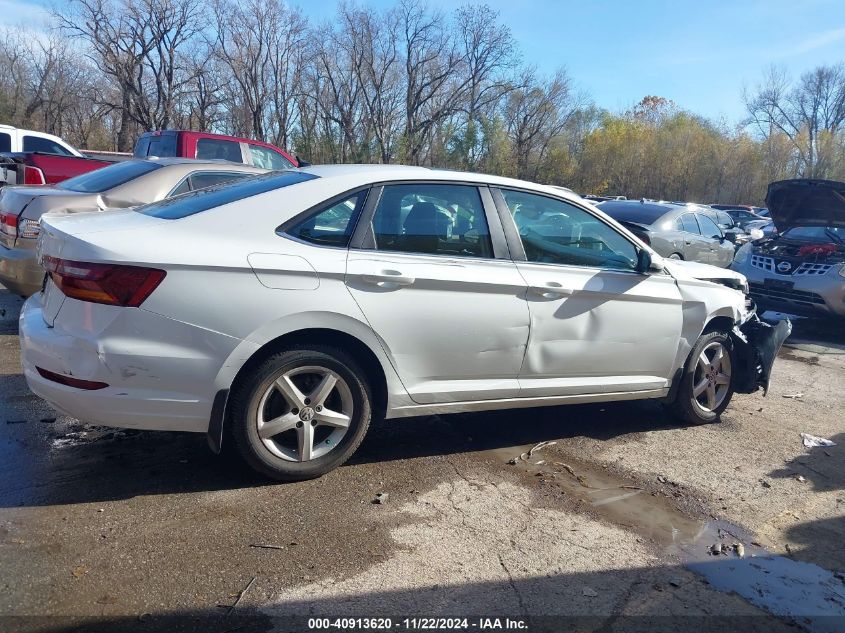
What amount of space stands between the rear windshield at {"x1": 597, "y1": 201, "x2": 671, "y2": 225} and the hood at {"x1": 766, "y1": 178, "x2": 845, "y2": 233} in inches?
67.0

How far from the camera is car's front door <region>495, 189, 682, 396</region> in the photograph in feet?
13.9

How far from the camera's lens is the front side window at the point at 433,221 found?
3852 mm

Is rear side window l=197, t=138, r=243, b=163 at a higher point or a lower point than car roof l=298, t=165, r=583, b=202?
higher

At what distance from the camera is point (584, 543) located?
330 centimetres

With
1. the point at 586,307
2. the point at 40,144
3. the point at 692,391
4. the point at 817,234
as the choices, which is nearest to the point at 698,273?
the point at 692,391

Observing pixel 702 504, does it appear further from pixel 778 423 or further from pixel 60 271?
pixel 60 271

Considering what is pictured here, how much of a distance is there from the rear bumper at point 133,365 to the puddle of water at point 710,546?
1962mm

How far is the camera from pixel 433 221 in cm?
400

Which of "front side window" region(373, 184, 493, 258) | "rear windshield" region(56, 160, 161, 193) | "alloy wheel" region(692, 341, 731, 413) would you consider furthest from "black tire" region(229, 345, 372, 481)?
"rear windshield" region(56, 160, 161, 193)

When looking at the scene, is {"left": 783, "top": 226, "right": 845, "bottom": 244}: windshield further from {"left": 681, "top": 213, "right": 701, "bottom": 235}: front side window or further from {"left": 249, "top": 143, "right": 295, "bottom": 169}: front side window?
{"left": 249, "top": 143, "right": 295, "bottom": 169}: front side window

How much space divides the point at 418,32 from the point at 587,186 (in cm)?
1710

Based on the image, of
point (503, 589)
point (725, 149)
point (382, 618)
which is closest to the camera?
point (382, 618)

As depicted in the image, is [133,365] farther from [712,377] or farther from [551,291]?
[712,377]

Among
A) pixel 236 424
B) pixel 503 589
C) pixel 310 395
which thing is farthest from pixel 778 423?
pixel 236 424
